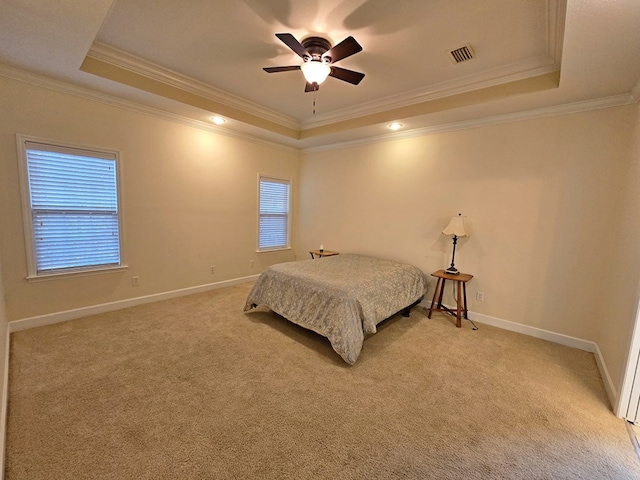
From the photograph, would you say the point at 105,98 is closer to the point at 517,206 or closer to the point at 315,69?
the point at 315,69

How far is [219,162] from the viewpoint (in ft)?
14.0

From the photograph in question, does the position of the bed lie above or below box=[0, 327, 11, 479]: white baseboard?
above

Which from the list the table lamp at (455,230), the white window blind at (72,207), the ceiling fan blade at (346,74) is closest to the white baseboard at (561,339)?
the table lamp at (455,230)

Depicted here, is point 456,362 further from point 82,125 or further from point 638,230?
point 82,125

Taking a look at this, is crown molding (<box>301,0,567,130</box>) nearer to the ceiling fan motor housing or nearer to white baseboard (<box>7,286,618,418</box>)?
the ceiling fan motor housing

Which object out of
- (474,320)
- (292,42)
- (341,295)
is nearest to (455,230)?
(474,320)

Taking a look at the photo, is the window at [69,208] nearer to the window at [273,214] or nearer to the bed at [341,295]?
the bed at [341,295]

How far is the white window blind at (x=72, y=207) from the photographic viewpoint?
9.30 feet

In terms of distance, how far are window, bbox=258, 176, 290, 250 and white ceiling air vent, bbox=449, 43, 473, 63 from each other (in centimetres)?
332

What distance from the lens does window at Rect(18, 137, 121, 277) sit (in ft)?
9.19

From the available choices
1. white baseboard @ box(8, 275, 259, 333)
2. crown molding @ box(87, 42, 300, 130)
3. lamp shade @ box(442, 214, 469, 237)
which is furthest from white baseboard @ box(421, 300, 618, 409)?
crown molding @ box(87, 42, 300, 130)

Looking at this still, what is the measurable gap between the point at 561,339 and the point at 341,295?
2.53 metres

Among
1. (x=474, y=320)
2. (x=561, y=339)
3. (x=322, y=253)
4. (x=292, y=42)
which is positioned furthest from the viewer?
(x=322, y=253)

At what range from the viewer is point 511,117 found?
318 centimetres
